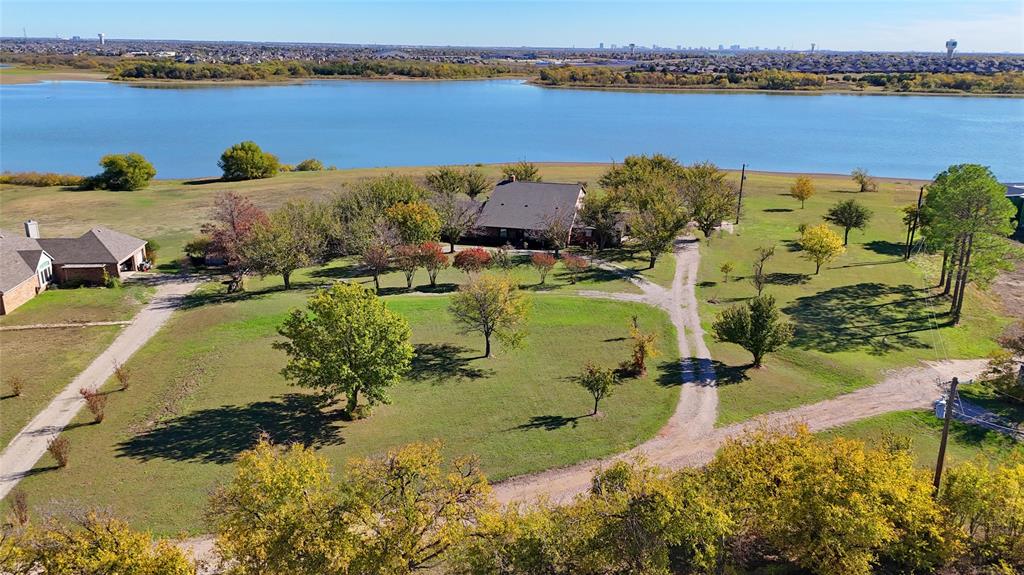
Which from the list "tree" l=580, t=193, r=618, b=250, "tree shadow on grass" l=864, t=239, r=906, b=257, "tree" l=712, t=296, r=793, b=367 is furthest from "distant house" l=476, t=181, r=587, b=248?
"tree" l=712, t=296, r=793, b=367

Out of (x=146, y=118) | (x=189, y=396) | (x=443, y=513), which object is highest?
(x=146, y=118)

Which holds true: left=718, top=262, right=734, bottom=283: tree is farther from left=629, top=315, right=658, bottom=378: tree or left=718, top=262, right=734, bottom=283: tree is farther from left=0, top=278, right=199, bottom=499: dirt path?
left=0, top=278, right=199, bottom=499: dirt path

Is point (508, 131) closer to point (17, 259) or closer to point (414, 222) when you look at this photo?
point (414, 222)

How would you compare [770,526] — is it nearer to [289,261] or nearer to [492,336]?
[492,336]

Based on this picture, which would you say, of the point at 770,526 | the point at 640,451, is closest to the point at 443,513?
the point at 770,526

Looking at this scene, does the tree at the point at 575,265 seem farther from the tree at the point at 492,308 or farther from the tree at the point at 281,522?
the tree at the point at 281,522

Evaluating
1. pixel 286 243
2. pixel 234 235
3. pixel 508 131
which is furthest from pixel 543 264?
pixel 508 131
